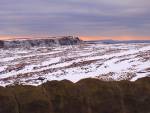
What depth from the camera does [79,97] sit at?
49.2 ft

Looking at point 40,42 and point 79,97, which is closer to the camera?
point 79,97

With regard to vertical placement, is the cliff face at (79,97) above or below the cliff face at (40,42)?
above

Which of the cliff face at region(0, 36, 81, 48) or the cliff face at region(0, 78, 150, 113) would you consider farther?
the cliff face at region(0, 36, 81, 48)

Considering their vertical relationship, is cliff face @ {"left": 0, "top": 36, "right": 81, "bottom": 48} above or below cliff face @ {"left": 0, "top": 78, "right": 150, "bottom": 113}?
below

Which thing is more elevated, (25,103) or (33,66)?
(25,103)

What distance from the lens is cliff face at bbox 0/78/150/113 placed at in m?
14.1

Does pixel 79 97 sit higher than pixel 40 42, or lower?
higher

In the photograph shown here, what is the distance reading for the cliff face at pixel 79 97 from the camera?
557 inches

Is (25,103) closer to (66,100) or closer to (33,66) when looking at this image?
(66,100)

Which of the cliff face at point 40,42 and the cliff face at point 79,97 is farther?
the cliff face at point 40,42

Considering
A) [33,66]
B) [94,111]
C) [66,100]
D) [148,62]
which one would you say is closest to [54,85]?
[66,100]

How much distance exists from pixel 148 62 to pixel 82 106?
84.8 ft

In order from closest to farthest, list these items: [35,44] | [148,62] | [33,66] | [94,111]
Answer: [94,111] → [148,62] → [33,66] → [35,44]

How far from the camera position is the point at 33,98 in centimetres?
1434
